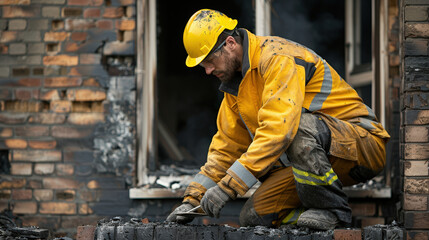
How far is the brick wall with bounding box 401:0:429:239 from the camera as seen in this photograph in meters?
3.61

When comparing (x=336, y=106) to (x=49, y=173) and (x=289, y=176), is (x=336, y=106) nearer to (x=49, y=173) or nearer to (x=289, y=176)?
(x=289, y=176)

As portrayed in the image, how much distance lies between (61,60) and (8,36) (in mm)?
482

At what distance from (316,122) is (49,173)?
235cm

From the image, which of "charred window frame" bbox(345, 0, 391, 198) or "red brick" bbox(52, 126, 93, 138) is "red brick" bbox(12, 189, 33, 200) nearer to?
"red brick" bbox(52, 126, 93, 138)

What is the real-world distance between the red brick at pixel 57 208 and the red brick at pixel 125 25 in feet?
4.79

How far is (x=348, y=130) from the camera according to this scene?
3.44 metres

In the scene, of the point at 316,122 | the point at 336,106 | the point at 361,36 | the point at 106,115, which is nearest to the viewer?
the point at 316,122

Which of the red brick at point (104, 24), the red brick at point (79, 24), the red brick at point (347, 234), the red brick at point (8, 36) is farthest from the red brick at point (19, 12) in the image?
the red brick at point (347, 234)

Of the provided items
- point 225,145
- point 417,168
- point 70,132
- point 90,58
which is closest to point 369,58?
point 417,168

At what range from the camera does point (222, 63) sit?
11.4 ft

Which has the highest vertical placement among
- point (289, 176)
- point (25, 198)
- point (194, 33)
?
point (194, 33)

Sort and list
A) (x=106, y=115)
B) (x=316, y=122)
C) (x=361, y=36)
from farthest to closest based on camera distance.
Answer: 1. (x=361, y=36)
2. (x=106, y=115)
3. (x=316, y=122)

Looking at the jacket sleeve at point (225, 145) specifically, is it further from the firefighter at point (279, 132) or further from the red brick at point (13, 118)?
the red brick at point (13, 118)

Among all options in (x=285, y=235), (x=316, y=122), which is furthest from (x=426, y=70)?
(x=285, y=235)
